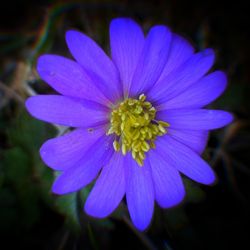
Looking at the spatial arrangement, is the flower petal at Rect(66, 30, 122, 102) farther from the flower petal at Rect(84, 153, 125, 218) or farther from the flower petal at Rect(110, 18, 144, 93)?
the flower petal at Rect(84, 153, 125, 218)

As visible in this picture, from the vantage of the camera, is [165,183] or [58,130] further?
[58,130]

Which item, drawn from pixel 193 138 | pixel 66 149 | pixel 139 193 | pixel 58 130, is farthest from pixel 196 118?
pixel 58 130

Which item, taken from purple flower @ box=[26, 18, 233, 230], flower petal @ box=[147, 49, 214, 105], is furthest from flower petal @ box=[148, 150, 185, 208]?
flower petal @ box=[147, 49, 214, 105]

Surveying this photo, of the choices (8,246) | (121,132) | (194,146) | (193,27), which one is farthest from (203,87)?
(8,246)

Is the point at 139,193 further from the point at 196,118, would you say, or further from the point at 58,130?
the point at 58,130

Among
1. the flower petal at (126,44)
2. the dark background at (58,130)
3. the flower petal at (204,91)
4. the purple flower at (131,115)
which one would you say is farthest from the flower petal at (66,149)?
the dark background at (58,130)

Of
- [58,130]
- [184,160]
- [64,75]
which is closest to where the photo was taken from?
[64,75]

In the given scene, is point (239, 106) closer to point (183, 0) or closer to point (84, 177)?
point (183, 0)
